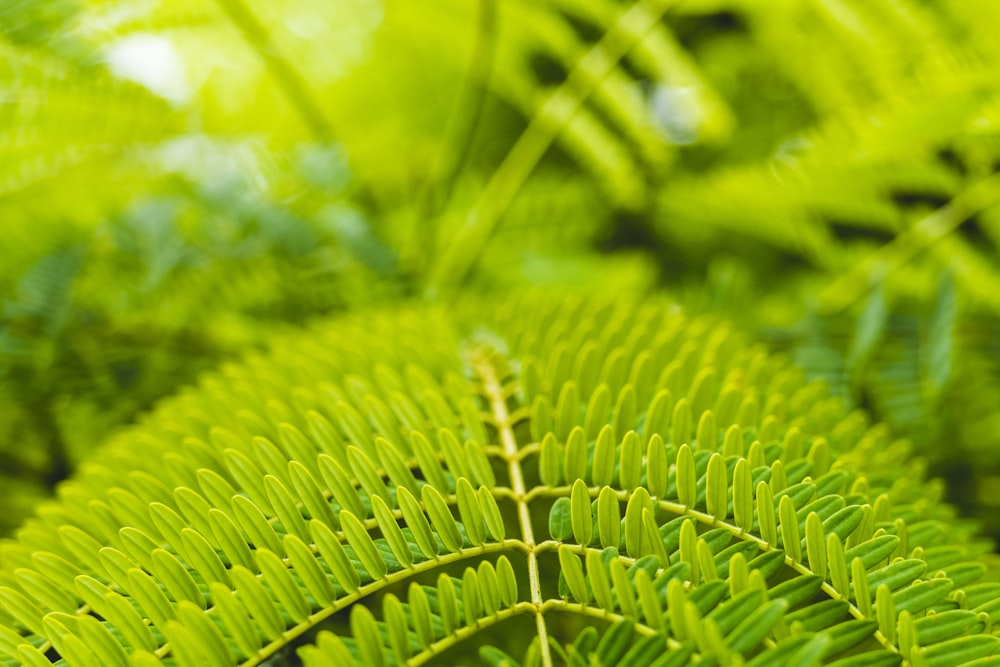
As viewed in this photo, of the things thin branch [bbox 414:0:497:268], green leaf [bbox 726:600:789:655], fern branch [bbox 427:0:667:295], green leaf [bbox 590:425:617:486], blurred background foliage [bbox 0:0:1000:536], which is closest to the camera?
green leaf [bbox 726:600:789:655]

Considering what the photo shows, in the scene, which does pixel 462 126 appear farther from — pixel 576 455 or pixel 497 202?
pixel 576 455

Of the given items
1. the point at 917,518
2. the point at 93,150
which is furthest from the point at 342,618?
the point at 93,150

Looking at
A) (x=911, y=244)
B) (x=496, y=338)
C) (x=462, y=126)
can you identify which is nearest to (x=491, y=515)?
(x=496, y=338)

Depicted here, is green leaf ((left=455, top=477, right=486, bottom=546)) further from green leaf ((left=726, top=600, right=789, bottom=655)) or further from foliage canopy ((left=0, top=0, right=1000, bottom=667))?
green leaf ((left=726, top=600, right=789, bottom=655))

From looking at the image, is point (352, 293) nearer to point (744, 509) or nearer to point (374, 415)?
point (374, 415)

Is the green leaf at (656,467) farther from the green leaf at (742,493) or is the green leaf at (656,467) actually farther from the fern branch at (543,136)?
the fern branch at (543,136)

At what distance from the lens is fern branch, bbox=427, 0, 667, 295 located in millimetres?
893

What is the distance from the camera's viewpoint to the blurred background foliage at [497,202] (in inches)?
26.5

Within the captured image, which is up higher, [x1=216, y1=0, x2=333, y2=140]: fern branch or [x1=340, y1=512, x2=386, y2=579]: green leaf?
[x1=216, y1=0, x2=333, y2=140]: fern branch

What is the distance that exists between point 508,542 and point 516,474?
0.21 ft

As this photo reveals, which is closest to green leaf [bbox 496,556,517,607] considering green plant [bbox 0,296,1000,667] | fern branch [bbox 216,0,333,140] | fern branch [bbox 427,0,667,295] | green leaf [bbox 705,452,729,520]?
green plant [bbox 0,296,1000,667]

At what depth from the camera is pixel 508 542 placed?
353 millimetres

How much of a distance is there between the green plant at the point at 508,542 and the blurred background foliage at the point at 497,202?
215 mm

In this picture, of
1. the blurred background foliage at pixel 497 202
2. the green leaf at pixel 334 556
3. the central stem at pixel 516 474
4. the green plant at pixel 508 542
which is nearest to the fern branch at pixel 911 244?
the blurred background foliage at pixel 497 202
